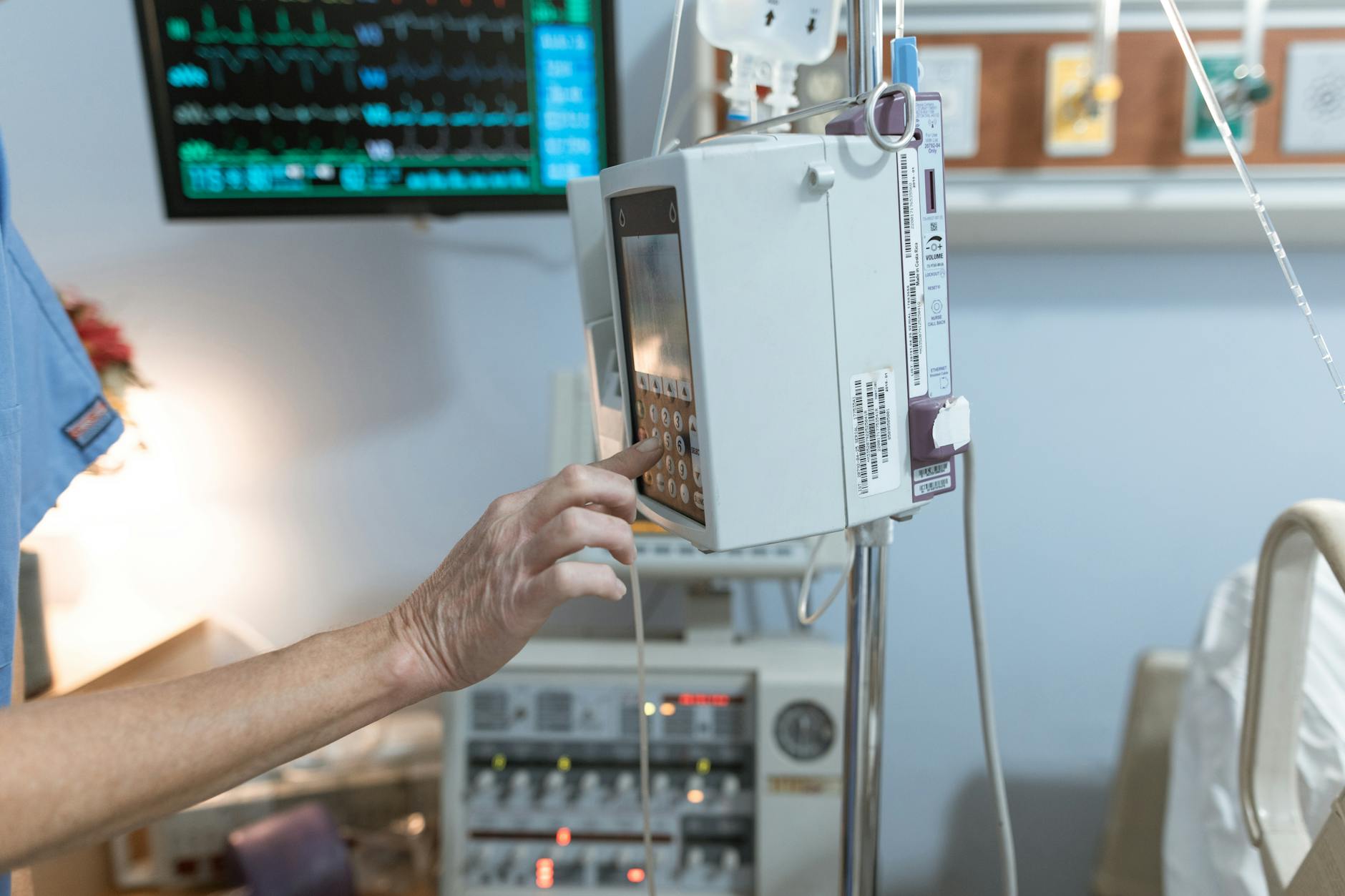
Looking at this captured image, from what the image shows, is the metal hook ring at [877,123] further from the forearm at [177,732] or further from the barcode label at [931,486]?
the forearm at [177,732]

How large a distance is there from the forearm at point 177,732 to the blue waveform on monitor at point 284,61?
0.92 metres

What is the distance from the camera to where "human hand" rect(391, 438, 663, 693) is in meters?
0.55

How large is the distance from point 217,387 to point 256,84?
1.72ft

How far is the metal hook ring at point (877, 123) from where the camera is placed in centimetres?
54

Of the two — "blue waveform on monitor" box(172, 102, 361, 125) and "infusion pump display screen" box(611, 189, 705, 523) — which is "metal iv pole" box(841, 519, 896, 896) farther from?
"blue waveform on monitor" box(172, 102, 361, 125)

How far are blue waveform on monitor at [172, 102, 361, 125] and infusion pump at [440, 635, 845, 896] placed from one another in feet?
2.54

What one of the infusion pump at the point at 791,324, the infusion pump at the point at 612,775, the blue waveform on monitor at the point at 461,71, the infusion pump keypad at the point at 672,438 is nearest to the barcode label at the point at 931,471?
the infusion pump at the point at 791,324

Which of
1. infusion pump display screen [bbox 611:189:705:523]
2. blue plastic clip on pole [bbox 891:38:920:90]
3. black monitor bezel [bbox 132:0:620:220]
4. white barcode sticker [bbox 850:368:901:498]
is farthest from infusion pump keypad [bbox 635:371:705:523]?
black monitor bezel [bbox 132:0:620:220]

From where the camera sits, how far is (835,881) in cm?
110

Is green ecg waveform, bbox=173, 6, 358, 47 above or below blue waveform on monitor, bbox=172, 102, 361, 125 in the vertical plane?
above

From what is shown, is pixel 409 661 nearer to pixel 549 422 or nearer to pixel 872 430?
pixel 872 430

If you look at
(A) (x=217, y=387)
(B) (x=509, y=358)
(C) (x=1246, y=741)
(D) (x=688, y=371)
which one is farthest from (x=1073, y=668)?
(A) (x=217, y=387)

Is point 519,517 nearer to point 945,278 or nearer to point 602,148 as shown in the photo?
point 945,278

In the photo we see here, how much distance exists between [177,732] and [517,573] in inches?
8.3
